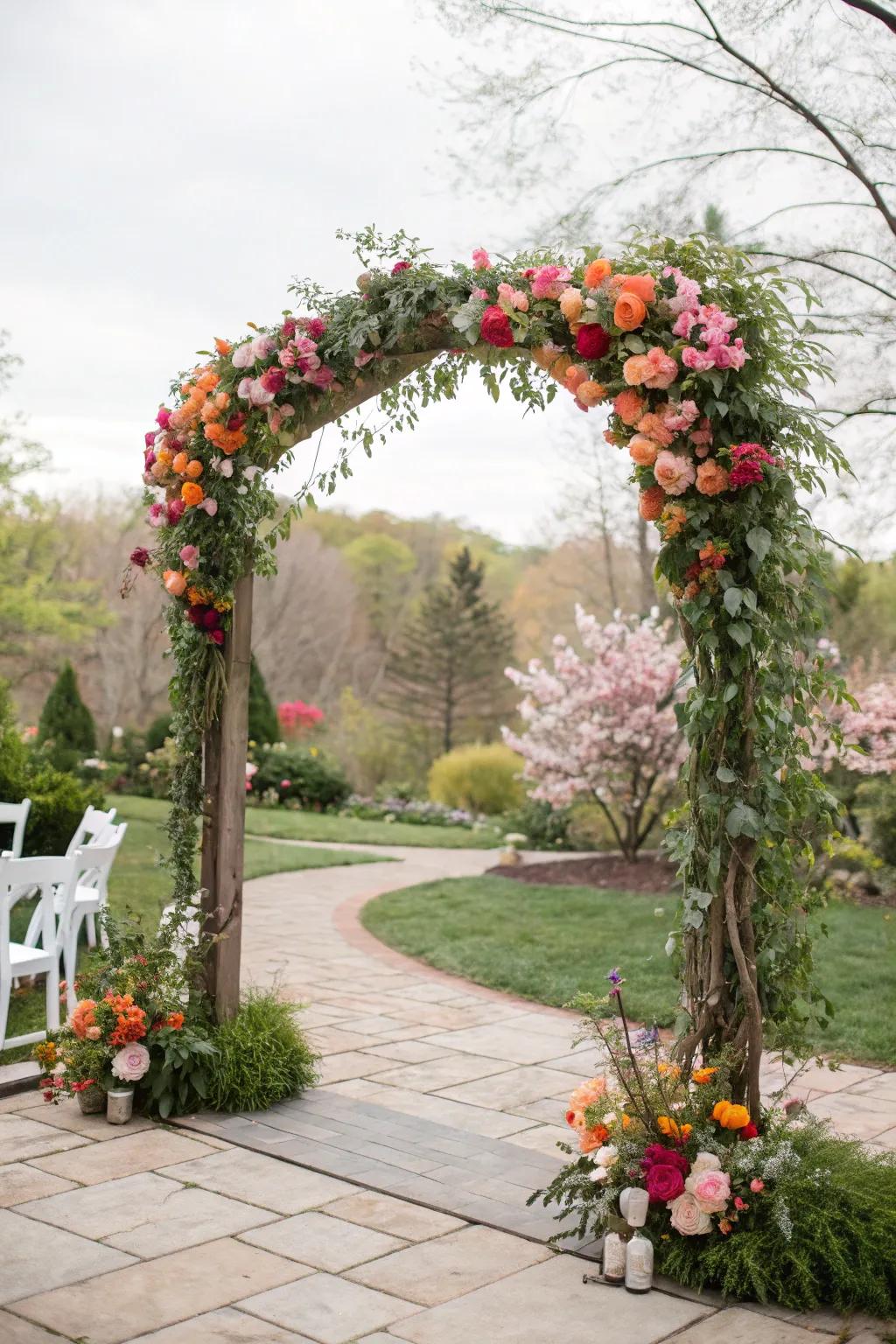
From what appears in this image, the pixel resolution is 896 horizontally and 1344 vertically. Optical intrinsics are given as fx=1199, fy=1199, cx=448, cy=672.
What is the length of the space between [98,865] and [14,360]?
50.5ft

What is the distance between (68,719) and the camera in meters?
15.9

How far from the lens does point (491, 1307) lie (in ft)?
9.41

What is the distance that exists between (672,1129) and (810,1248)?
1.44 ft

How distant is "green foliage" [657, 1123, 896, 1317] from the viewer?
2.89m

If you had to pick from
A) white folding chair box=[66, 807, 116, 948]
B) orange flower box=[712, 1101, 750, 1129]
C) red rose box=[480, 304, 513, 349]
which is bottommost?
orange flower box=[712, 1101, 750, 1129]

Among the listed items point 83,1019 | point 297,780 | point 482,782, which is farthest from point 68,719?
point 83,1019

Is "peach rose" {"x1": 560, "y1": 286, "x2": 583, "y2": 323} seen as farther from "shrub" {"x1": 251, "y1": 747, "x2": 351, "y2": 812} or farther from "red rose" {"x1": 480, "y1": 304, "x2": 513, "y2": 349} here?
"shrub" {"x1": 251, "y1": 747, "x2": 351, "y2": 812}

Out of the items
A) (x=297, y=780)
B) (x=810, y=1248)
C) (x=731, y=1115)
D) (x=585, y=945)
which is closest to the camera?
(x=810, y=1248)

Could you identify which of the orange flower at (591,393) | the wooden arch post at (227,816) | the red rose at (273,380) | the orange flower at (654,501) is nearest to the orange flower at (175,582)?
the wooden arch post at (227,816)

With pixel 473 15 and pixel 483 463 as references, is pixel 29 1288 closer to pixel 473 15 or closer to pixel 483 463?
pixel 473 15

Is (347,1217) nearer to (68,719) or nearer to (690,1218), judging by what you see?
(690,1218)

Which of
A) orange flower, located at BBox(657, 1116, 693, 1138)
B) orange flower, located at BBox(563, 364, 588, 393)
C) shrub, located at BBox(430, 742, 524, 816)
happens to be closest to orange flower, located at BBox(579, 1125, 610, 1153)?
orange flower, located at BBox(657, 1116, 693, 1138)

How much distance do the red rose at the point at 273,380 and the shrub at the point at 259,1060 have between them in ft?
7.59

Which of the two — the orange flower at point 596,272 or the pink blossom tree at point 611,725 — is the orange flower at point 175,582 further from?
the pink blossom tree at point 611,725
